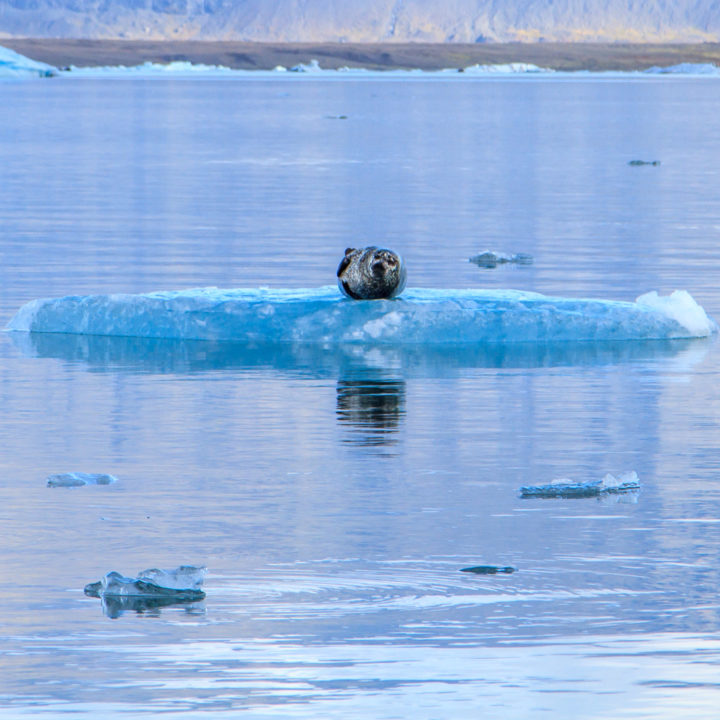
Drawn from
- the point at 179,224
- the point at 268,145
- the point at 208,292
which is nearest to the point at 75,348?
the point at 208,292

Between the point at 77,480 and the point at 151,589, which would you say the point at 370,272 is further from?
the point at 151,589

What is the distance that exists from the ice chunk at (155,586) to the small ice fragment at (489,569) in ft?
3.55

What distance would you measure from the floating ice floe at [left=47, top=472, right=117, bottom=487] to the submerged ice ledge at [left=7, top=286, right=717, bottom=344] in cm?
564

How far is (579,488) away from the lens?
9336 mm

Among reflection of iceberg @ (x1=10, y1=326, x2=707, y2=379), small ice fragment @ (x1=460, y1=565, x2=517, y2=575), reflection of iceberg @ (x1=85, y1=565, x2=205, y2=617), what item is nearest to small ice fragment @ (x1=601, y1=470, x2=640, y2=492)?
small ice fragment @ (x1=460, y1=565, x2=517, y2=575)

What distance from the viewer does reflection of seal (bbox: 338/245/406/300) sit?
15.4 metres

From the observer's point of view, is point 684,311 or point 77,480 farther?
point 684,311

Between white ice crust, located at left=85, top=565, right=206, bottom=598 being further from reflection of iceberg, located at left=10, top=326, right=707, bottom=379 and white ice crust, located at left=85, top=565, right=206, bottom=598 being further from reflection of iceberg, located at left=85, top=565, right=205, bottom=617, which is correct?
reflection of iceberg, located at left=10, top=326, right=707, bottom=379

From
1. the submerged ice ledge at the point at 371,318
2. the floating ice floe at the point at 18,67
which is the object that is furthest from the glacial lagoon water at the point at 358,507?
the floating ice floe at the point at 18,67

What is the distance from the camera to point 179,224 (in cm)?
2750

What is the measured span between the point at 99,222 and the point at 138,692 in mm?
21575

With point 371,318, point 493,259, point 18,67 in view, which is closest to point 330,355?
point 371,318

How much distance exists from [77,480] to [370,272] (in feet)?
20.2

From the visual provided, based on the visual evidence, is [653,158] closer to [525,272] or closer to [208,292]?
[525,272]
